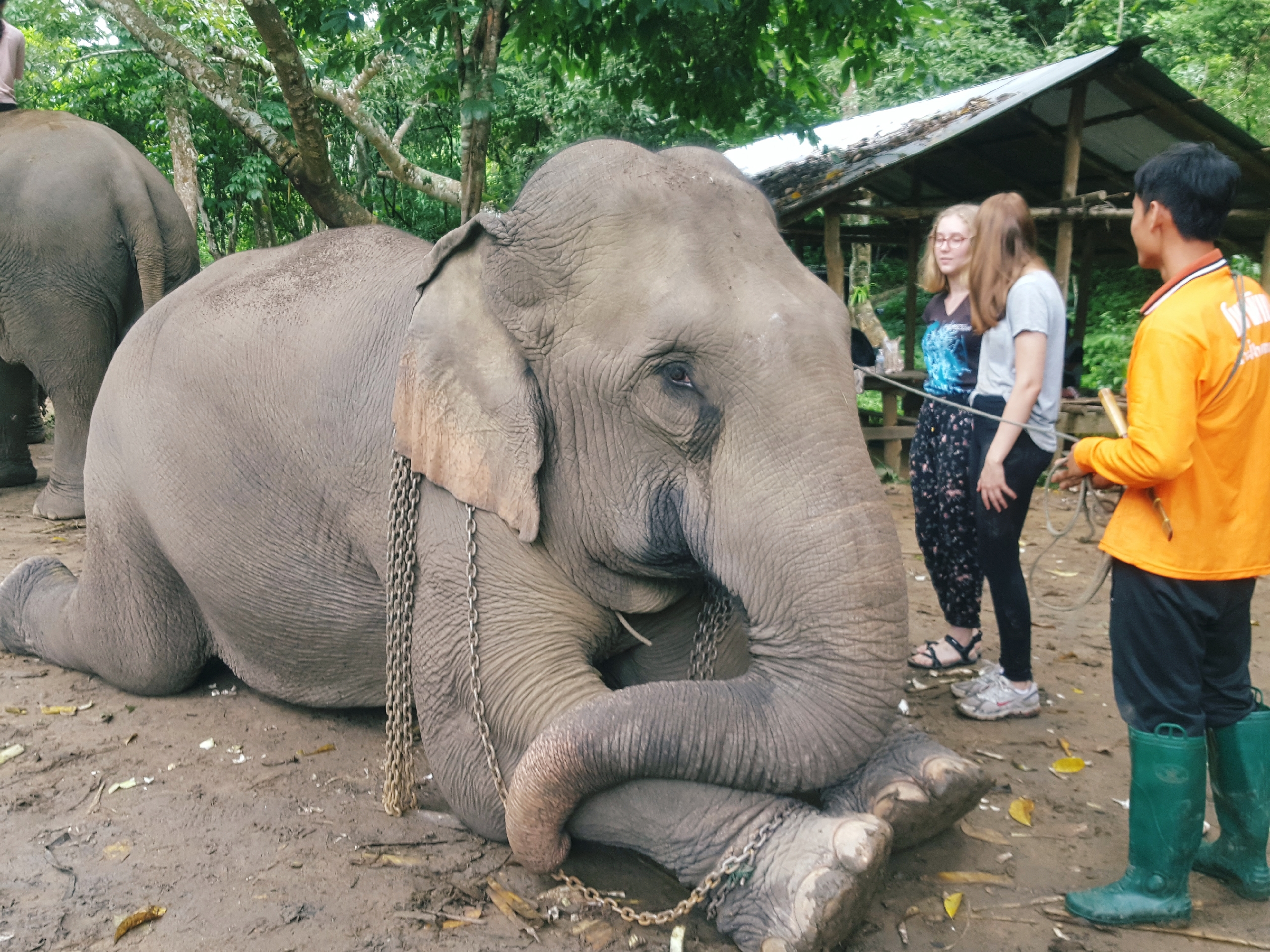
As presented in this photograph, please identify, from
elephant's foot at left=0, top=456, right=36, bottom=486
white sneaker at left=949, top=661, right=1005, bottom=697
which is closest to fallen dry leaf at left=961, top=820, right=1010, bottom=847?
white sneaker at left=949, top=661, right=1005, bottom=697

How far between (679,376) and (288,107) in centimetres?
408

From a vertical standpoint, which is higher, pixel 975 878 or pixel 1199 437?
pixel 1199 437

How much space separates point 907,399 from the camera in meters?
10.4

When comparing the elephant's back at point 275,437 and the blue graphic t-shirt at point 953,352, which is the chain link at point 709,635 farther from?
the blue graphic t-shirt at point 953,352

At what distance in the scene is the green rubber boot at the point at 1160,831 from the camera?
2.28 m

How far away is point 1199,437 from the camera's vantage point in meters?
2.29

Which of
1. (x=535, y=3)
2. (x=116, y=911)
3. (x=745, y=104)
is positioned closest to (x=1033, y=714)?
(x=116, y=911)

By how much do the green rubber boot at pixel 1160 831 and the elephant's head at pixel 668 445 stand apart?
0.75 metres

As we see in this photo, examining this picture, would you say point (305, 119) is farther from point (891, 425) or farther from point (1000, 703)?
point (891, 425)

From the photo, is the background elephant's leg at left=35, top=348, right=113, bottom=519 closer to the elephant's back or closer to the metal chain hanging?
the elephant's back

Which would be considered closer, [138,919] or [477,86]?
[138,919]

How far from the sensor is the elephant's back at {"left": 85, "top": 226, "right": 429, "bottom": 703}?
281 cm

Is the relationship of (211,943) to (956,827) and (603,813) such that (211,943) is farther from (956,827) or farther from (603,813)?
(956,827)

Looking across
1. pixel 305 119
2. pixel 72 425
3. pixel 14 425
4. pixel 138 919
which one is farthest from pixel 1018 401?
pixel 14 425
